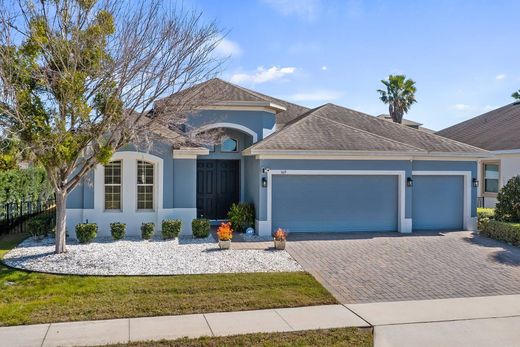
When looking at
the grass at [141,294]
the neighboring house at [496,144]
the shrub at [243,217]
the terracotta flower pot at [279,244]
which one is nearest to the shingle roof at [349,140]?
the neighboring house at [496,144]

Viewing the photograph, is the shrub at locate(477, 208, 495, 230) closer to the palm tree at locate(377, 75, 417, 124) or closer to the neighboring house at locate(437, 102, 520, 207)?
the neighboring house at locate(437, 102, 520, 207)

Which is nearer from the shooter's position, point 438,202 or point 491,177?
point 438,202

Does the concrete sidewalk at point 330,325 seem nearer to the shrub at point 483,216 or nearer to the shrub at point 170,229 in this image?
the shrub at point 170,229

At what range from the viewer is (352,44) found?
14312mm

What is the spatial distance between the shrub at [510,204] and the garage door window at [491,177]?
548 centimetres

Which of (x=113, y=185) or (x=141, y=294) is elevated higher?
(x=113, y=185)

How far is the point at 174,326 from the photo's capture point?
22.9ft

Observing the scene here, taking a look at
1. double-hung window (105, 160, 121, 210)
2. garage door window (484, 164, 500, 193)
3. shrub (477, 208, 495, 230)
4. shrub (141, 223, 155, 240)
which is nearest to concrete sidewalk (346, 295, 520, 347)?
shrub (141, 223, 155, 240)

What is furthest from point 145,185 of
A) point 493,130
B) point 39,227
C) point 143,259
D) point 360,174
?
point 493,130

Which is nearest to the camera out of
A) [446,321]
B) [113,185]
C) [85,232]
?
[446,321]

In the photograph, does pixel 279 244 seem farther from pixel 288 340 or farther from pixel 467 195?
pixel 467 195

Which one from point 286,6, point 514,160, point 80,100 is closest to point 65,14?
point 80,100

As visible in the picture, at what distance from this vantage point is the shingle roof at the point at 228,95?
41.5 feet

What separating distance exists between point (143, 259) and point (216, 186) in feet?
23.5
